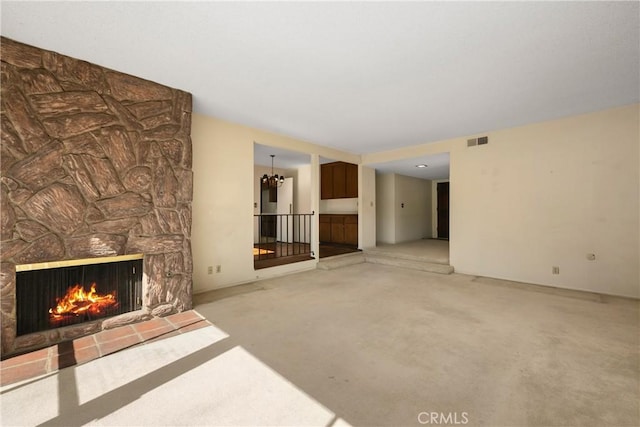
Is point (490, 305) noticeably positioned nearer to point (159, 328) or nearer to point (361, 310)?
point (361, 310)

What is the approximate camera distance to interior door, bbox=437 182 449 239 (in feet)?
31.2

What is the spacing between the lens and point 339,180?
25.1 ft

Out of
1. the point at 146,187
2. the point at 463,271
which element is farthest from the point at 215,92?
the point at 463,271

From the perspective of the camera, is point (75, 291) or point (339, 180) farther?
point (339, 180)

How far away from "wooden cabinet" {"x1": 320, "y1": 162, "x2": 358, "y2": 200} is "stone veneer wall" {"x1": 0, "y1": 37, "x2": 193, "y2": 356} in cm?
477

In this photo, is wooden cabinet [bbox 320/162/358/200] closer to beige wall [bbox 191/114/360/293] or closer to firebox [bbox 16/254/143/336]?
beige wall [bbox 191/114/360/293]

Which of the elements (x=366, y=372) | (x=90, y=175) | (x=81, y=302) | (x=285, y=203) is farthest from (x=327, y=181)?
(x=366, y=372)

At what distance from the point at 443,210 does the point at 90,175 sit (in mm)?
9780

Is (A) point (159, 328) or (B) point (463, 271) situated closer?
(A) point (159, 328)

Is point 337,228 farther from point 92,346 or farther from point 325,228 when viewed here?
point 92,346

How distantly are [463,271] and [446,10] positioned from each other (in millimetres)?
4650

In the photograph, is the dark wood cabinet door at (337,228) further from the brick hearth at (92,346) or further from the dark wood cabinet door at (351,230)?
the brick hearth at (92,346)

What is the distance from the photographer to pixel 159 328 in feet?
9.15

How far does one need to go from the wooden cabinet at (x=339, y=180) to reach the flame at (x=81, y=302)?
569 cm
